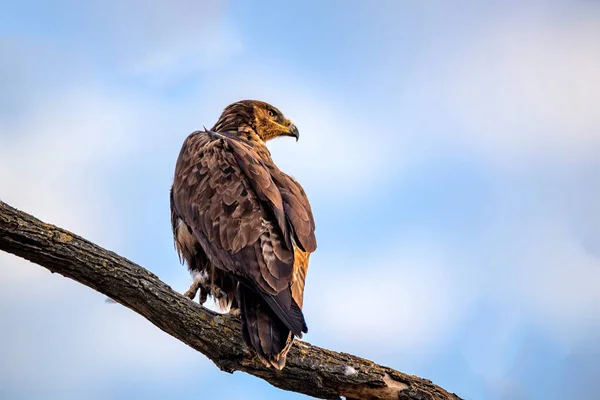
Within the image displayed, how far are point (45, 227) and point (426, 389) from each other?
2743 millimetres

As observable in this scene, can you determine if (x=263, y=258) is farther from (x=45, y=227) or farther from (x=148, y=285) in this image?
(x=45, y=227)

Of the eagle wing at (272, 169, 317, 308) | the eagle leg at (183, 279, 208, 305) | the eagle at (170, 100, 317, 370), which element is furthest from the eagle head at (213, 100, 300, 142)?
the eagle leg at (183, 279, 208, 305)

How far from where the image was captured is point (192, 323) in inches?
194

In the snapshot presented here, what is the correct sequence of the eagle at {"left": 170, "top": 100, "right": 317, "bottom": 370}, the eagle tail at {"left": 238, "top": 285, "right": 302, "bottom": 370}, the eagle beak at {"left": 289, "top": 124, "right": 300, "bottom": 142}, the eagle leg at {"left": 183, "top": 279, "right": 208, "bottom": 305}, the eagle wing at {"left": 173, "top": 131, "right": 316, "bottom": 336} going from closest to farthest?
the eagle tail at {"left": 238, "top": 285, "right": 302, "bottom": 370} → the eagle at {"left": 170, "top": 100, "right": 317, "bottom": 370} → the eagle wing at {"left": 173, "top": 131, "right": 316, "bottom": 336} → the eagle leg at {"left": 183, "top": 279, "right": 208, "bottom": 305} → the eagle beak at {"left": 289, "top": 124, "right": 300, "bottom": 142}

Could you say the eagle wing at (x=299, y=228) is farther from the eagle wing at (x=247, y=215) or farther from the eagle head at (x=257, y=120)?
the eagle head at (x=257, y=120)

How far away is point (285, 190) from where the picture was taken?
5848 mm

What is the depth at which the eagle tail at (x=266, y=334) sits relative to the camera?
4.64 meters

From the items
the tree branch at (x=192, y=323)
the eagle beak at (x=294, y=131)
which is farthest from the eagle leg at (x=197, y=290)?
the eagle beak at (x=294, y=131)

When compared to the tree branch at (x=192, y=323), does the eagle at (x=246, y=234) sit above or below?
above

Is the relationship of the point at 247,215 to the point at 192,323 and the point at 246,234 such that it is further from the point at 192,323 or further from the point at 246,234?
the point at 192,323

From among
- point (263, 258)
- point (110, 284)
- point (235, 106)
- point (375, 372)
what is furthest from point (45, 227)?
point (235, 106)

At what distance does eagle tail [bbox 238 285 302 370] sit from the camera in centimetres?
464

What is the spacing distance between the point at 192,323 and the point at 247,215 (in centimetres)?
98

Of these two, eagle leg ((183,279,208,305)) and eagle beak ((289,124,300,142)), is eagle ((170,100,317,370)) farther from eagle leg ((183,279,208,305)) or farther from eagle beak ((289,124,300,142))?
eagle beak ((289,124,300,142))
